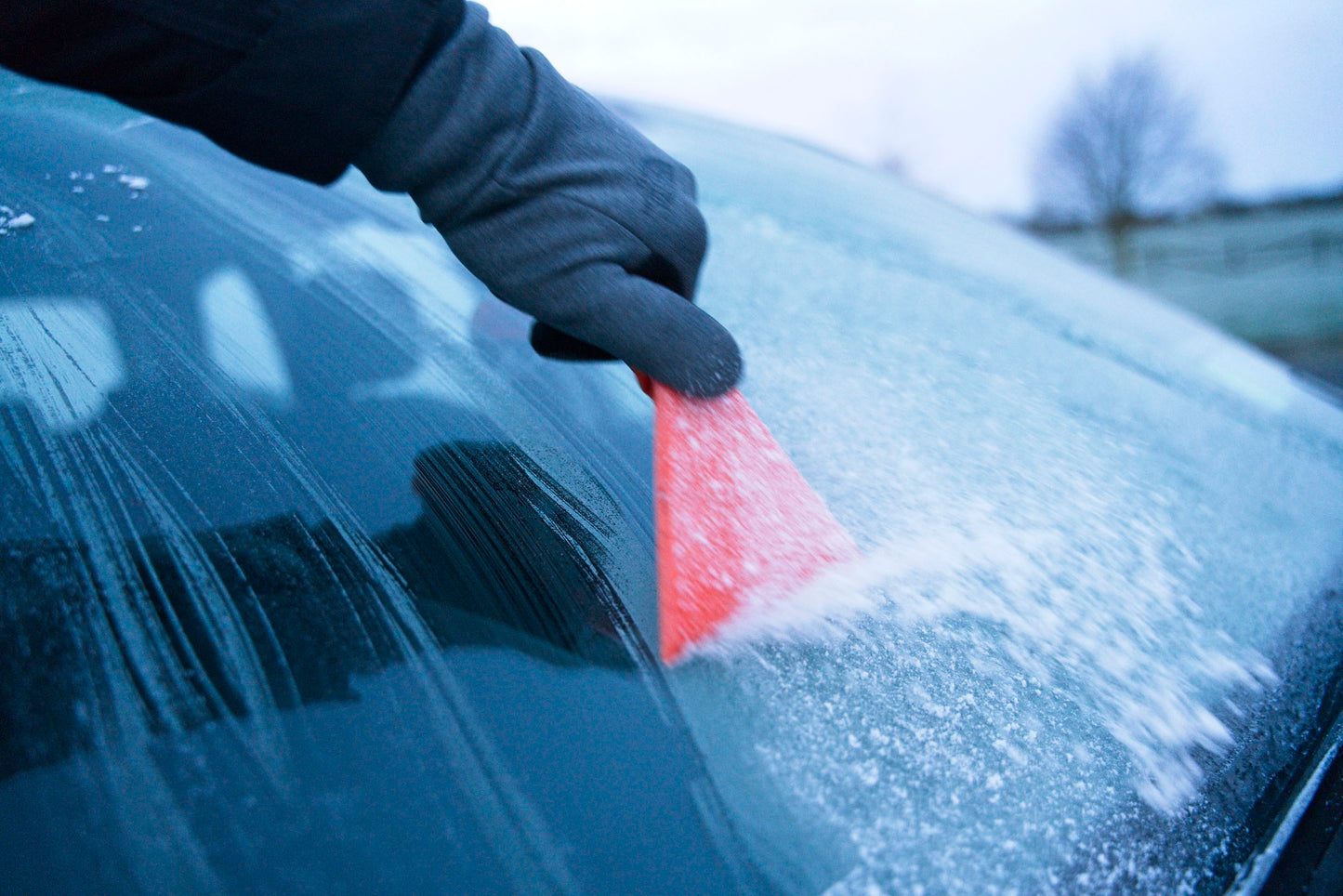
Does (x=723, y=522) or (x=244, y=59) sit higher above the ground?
(x=244, y=59)

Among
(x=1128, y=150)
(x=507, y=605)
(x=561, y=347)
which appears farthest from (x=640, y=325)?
(x=1128, y=150)

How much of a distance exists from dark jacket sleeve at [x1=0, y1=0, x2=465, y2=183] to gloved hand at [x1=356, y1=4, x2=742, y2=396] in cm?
3

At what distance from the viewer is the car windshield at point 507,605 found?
512 mm

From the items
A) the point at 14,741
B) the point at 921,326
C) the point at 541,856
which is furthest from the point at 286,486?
the point at 921,326

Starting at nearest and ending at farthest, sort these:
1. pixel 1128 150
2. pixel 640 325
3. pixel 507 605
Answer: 1. pixel 507 605
2. pixel 640 325
3. pixel 1128 150

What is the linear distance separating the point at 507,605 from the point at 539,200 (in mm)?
360

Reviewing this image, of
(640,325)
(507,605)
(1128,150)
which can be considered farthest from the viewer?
(1128,150)

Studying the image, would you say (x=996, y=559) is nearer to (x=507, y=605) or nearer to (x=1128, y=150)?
(x=507, y=605)

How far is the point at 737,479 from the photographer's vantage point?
763 millimetres

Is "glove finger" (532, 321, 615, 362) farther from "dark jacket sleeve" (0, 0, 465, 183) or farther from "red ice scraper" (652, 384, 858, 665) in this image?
"dark jacket sleeve" (0, 0, 465, 183)

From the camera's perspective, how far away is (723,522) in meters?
0.73

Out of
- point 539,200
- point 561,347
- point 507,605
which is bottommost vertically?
point 507,605

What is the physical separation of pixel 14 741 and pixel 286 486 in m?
0.23

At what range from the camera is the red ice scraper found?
667mm
